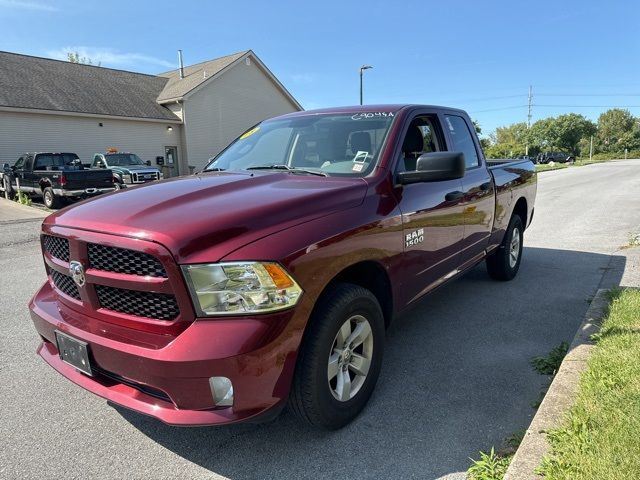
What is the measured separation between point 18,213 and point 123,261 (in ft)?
42.9

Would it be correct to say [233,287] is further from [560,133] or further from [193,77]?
[560,133]

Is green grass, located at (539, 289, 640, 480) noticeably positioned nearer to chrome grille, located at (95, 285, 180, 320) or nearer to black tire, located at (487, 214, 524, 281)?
chrome grille, located at (95, 285, 180, 320)

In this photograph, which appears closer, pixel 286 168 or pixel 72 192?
pixel 286 168

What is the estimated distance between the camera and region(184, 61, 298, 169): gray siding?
2716 centimetres

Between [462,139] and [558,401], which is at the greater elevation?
[462,139]

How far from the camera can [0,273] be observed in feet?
21.5

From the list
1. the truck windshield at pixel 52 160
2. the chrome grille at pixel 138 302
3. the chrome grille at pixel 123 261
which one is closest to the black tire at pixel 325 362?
the chrome grille at pixel 138 302

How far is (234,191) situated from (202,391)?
1.19m

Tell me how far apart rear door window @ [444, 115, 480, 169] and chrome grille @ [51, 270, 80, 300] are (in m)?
3.25

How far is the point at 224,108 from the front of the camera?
28219 mm

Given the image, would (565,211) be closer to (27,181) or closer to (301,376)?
(301,376)

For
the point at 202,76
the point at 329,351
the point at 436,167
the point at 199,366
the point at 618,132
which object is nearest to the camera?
the point at 199,366

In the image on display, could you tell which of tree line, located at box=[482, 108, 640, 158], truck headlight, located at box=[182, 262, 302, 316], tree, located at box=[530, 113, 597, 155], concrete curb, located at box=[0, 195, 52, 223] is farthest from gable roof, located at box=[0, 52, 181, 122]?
tree, located at box=[530, 113, 597, 155]

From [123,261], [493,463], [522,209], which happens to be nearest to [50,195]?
[522,209]
